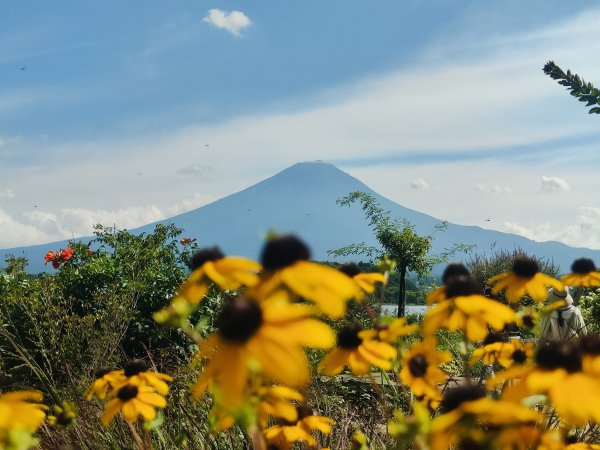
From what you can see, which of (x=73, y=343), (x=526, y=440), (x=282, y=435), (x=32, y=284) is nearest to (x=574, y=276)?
(x=282, y=435)

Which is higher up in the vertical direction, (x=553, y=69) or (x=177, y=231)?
(x=553, y=69)

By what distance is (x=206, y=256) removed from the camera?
1904 mm

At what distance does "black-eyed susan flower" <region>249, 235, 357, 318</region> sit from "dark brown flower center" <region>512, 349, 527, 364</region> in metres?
1.26

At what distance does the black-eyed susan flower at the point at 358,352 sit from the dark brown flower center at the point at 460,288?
0.27 meters

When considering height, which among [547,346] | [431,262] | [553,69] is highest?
[553,69]

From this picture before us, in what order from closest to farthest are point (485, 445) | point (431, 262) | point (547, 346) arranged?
point (485, 445), point (547, 346), point (431, 262)

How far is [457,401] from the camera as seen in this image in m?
1.58

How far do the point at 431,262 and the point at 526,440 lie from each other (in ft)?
69.3

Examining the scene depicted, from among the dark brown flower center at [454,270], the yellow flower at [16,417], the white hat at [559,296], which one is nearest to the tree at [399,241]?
the white hat at [559,296]

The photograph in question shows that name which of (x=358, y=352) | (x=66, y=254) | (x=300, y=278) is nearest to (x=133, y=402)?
(x=358, y=352)

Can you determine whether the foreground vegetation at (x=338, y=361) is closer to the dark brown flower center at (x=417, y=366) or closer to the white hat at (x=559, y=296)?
the dark brown flower center at (x=417, y=366)

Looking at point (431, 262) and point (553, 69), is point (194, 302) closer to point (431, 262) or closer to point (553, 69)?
point (553, 69)

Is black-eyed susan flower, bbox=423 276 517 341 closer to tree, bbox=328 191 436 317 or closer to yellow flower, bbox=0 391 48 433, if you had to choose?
yellow flower, bbox=0 391 48 433

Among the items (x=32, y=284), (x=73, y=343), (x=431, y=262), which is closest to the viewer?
(x=73, y=343)
